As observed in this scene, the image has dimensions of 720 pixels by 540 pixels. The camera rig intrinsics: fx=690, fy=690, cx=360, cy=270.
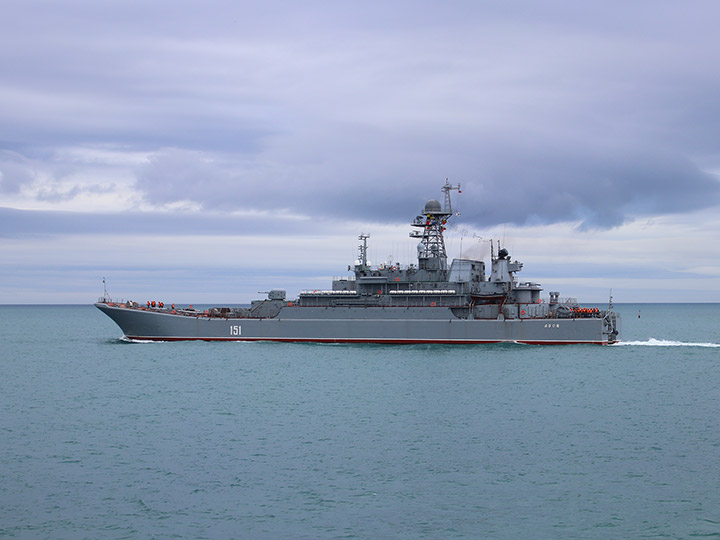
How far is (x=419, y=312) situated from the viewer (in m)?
58.2

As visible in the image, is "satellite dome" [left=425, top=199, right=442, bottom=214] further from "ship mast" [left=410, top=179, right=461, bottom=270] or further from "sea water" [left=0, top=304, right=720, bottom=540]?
"sea water" [left=0, top=304, right=720, bottom=540]

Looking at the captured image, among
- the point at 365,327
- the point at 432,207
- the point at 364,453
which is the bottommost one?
the point at 364,453

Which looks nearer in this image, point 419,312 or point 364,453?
point 364,453

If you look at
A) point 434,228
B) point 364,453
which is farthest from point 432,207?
point 364,453

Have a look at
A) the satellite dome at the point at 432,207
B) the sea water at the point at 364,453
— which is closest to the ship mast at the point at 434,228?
the satellite dome at the point at 432,207

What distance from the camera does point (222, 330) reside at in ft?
205

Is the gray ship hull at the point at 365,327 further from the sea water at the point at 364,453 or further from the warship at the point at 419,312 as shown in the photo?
the sea water at the point at 364,453

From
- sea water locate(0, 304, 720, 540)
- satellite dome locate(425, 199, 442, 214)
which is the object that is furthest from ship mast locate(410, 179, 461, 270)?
sea water locate(0, 304, 720, 540)

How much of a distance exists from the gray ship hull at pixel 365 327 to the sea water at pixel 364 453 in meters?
11.0

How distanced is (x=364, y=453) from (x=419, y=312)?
3430 centimetres

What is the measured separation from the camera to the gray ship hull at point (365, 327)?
57000mm

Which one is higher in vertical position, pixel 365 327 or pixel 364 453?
pixel 365 327

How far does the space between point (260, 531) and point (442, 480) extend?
633cm

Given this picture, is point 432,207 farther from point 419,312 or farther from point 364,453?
point 364,453
